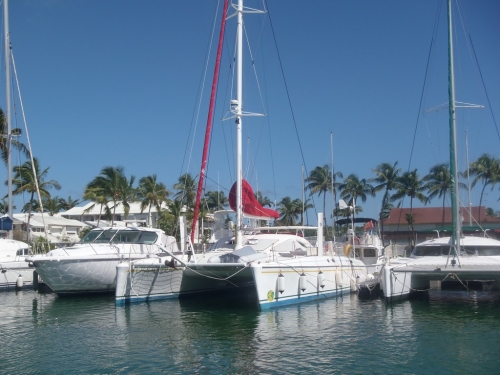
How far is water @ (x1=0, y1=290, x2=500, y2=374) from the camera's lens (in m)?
10.7

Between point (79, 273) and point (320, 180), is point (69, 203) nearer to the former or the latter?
point (320, 180)

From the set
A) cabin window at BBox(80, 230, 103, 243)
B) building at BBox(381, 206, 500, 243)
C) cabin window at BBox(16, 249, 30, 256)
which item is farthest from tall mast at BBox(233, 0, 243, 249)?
building at BBox(381, 206, 500, 243)

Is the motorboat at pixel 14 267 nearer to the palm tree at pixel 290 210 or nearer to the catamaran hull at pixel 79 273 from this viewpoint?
the catamaran hull at pixel 79 273

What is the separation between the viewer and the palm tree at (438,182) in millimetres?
52469

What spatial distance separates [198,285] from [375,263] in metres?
8.96

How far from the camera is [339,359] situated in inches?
439

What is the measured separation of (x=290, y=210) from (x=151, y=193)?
23.7m

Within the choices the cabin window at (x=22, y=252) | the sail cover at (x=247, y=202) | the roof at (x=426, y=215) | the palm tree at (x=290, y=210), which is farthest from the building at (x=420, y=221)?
the cabin window at (x=22, y=252)

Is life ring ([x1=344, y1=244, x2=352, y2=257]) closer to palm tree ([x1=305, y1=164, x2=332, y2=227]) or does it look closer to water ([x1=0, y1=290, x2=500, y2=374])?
water ([x1=0, y1=290, x2=500, y2=374])

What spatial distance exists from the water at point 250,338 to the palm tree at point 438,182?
114 feet

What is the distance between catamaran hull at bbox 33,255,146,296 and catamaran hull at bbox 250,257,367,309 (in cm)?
609

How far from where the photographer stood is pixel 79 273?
776 inches

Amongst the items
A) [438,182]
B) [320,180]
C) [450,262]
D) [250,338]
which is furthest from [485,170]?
[250,338]

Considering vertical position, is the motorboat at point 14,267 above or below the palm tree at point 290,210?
below
